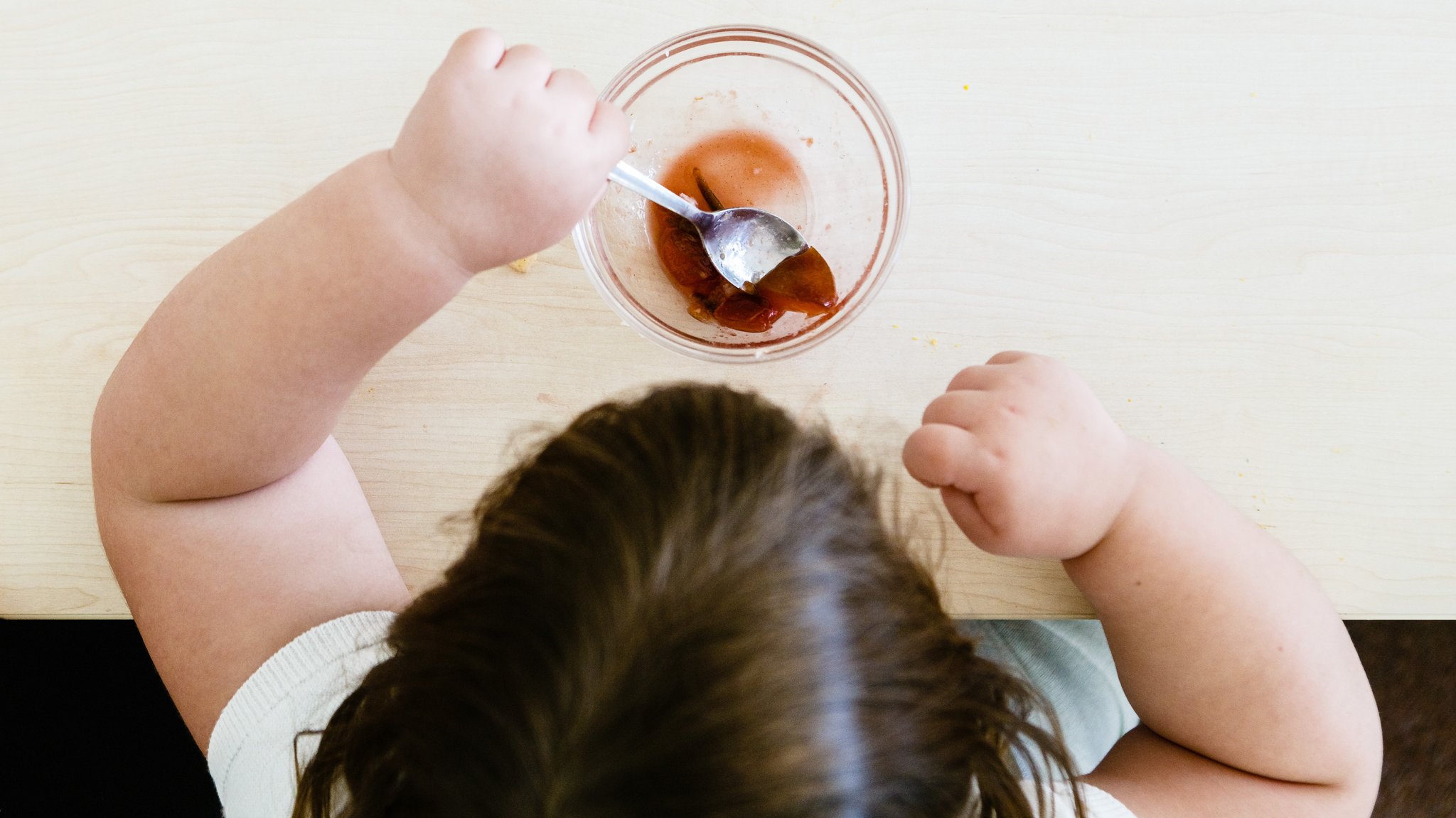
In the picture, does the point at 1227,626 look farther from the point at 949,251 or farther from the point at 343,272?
the point at 343,272

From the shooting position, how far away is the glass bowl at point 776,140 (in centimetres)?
56

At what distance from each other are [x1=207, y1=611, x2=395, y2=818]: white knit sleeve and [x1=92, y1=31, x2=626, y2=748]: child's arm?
16 mm

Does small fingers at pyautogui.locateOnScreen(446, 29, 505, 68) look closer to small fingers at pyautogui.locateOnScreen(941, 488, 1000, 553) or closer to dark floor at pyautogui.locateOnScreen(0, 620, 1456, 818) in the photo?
small fingers at pyautogui.locateOnScreen(941, 488, 1000, 553)

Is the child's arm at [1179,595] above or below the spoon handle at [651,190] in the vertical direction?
below

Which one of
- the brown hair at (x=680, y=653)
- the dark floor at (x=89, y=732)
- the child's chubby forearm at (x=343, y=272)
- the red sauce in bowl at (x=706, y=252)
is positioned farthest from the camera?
the dark floor at (x=89, y=732)

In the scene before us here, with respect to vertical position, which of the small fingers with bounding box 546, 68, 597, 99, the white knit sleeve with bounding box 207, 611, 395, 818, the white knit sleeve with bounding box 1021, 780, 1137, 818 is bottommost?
the white knit sleeve with bounding box 207, 611, 395, 818

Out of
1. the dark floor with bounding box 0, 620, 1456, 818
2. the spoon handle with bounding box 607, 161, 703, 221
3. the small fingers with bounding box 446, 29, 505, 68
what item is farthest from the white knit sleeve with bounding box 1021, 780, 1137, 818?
the dark floor with bounding box 0, 620, 1456, 818

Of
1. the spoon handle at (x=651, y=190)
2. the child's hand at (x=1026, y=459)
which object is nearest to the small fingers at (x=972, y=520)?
the child's hand at (x=1026, y=459)

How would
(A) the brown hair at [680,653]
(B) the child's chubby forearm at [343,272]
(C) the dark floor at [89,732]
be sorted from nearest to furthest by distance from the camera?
(A) the brown hair at [680,653] < (B) the child's chubby forearm at [343,272] < (C) the dark floor at [89,732]

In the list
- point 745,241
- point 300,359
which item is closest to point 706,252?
point 745,241

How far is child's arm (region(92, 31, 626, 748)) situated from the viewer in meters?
0.48

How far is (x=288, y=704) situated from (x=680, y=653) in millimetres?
333

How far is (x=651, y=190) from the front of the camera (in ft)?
1.75

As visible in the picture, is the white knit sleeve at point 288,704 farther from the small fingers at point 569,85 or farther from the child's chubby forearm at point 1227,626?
the child's chubby forearm at point 1227,626
